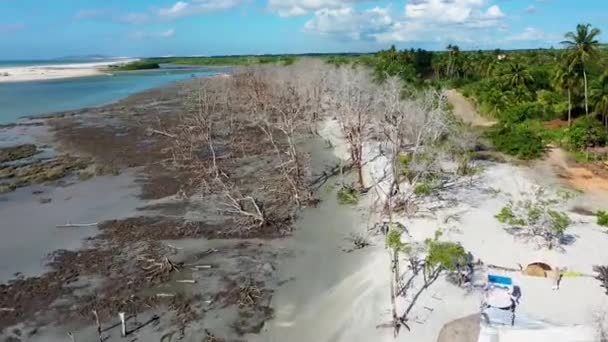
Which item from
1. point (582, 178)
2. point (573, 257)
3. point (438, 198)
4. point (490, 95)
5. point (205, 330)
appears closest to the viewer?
point (205, 330)

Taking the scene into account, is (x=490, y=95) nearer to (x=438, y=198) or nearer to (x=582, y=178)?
(x=582, y=178)

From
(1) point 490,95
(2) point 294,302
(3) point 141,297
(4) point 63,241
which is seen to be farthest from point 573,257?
(1) point 490,95

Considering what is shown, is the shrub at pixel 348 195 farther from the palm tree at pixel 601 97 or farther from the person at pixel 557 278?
the palm tree at pixel 601 97

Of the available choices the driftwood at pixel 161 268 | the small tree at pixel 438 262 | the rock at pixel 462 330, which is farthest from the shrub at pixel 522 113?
the driftwood at pixel 161 268

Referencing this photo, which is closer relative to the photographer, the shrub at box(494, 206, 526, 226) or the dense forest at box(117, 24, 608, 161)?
the shrub at box(494, 206, 526, 226)

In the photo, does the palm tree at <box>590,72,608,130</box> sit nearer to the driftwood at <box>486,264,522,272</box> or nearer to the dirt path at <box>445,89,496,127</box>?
the dirt path at <box>445,89,496,127</box>

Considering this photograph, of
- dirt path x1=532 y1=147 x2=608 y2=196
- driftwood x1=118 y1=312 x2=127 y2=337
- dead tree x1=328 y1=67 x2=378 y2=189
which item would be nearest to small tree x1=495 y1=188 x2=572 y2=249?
dirt path x1=532 y1=147 x2=608 y2=196
